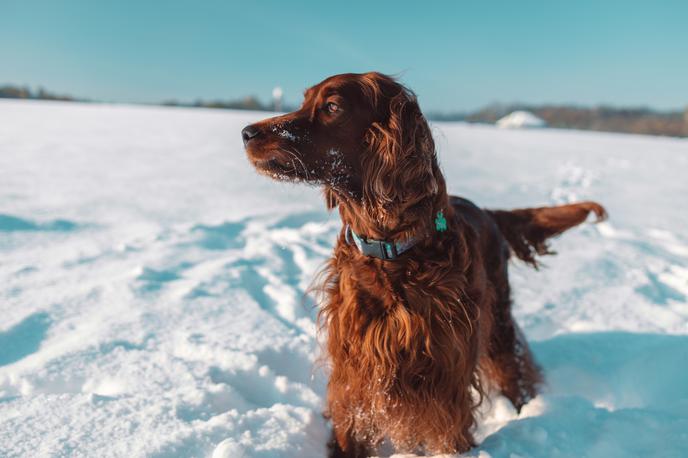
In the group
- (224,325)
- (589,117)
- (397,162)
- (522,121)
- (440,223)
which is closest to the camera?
(397,162)

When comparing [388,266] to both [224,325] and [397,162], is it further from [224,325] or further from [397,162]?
[224,325]

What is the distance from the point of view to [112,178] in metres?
6.21

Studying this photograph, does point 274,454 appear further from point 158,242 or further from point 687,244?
point 687,244

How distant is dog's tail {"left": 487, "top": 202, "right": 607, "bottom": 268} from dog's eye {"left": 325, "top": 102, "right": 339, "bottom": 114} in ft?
4.54

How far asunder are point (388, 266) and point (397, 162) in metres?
0.39

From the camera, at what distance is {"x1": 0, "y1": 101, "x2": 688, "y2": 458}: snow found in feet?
6.35

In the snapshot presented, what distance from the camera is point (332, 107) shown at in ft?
6.04

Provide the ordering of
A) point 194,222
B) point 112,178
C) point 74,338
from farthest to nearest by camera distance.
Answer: point 112,178 < point 194,222 < point 74,338

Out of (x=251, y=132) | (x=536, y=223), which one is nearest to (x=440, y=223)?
(x=251, y=132)

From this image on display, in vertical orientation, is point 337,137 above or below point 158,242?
above

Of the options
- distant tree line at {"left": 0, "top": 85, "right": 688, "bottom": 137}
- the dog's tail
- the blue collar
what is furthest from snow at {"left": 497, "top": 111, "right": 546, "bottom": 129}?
the blue collar

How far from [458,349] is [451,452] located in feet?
1.52

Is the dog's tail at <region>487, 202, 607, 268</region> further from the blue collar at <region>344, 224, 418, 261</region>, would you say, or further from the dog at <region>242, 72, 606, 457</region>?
the blue collar at <region>344, 224, 418, 261</region>

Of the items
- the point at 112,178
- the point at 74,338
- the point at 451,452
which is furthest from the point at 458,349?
the point at 112,178
